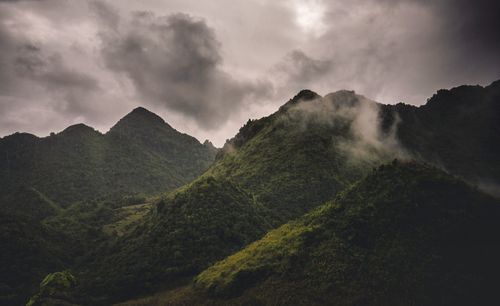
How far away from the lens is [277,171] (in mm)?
120375

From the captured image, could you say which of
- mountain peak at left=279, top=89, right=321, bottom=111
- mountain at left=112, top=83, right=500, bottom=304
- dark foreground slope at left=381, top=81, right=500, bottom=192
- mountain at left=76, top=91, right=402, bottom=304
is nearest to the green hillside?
mountain at left=76, top=91, right=402, bottom=304

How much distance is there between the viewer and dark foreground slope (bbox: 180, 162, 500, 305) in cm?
5553

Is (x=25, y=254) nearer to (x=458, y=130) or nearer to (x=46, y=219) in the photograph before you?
(x=46, y=219)

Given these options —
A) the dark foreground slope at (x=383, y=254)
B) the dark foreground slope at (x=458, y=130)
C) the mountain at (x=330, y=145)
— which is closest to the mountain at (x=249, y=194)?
the mountain at (x=330, y=145)

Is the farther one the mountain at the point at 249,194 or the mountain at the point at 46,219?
the mountain at the point at 46,219

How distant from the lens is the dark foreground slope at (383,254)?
55531 millimetres

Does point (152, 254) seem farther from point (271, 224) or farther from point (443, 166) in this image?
point (443, 166)

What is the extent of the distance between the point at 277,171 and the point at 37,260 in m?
65.9

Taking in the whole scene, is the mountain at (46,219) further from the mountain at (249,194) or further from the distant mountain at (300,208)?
the mountain at (249,194)

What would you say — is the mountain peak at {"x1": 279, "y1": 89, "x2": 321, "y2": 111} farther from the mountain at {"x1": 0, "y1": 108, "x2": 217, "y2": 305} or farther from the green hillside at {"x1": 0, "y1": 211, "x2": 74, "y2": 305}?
the green hillside at {"x1": 0, "y1": 211, "x2": 74, "y2": 305}

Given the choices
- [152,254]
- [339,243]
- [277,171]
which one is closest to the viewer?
[339,243]

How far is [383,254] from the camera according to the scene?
61000mm

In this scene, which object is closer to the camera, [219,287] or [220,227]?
[219,287]

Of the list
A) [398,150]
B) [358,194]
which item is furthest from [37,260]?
[398,150]
